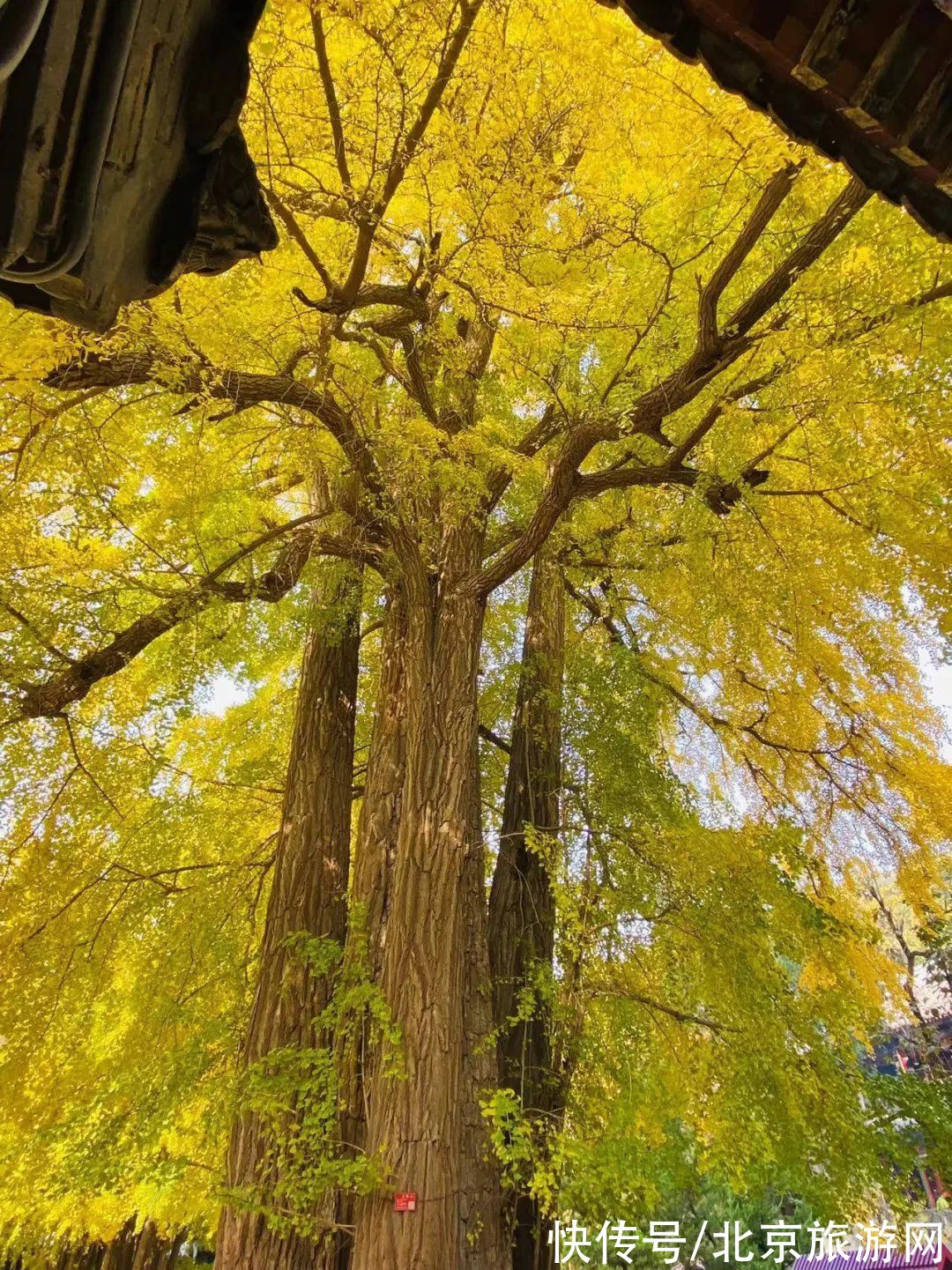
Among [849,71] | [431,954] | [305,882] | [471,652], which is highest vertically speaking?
[471,652]

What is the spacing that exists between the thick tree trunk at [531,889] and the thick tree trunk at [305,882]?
1.10m

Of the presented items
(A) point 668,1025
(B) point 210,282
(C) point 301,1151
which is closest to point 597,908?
(A) point 668,1025

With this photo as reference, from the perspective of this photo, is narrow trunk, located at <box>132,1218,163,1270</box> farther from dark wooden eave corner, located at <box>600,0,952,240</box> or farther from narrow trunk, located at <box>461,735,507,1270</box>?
dark wooden eave corner, located at <box>600,0,952,240</box>

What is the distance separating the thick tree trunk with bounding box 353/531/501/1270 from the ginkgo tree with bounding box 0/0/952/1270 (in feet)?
0.07

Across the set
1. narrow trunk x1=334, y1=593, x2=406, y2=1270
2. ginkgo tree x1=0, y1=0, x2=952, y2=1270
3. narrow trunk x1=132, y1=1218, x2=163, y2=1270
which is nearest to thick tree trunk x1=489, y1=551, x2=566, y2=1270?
ginkgo tree x1=0, y1=0, x2=952, y2=1270

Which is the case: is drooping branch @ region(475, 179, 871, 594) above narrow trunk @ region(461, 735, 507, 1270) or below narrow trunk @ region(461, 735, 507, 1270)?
above

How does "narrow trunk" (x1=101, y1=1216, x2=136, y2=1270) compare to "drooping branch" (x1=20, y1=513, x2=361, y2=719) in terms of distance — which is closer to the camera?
"drooping branch" (x1=20, y1=513, x2=361, y2=719)

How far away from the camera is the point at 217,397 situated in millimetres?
3854

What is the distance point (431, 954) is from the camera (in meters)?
3.60

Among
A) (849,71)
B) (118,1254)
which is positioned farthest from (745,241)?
(118,1254)

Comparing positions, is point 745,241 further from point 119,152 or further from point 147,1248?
point 147,1248

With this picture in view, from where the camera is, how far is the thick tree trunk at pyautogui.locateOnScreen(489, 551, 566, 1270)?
3.95 meters

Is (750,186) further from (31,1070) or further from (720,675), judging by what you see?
(31,1070)

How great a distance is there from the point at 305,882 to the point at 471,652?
75.0 inches
